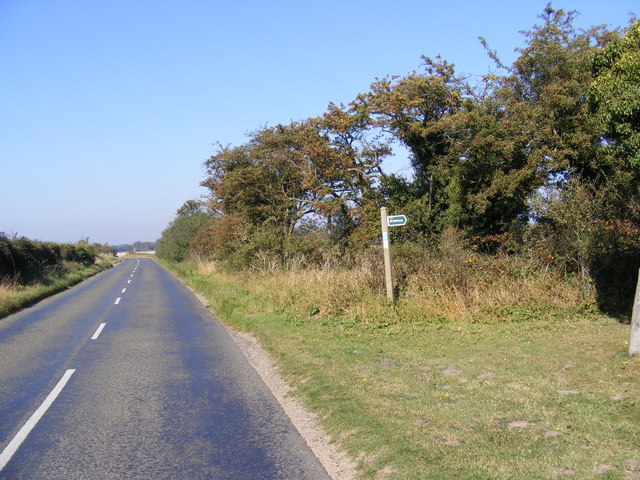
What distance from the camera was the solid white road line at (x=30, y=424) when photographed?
4688 millimetres

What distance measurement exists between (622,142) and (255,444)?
664 cm

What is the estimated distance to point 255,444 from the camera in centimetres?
485

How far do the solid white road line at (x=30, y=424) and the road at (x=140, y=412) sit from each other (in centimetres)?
1

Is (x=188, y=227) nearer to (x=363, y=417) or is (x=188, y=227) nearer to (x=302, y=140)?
(x=302, y=140)

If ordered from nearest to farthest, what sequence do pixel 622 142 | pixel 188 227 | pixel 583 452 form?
pixel 583 452
pixel 622 142
pixel 188 227

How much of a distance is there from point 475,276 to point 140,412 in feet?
26.9

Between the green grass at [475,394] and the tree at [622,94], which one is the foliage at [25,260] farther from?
the tree at [622,94]

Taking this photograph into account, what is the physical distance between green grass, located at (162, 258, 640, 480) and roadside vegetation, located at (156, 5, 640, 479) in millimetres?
27

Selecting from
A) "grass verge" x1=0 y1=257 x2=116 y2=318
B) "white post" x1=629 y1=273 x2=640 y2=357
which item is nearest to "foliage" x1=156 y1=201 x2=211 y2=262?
"grass verge" x1=0 y1=257 x2=116 y2=318

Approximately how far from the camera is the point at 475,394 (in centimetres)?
564

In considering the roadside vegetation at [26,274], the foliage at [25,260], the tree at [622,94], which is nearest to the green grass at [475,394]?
the tree at [622,94]

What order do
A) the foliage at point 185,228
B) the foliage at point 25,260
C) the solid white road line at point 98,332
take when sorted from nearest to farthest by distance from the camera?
the solid white road line at point 98,332 < the foliage at point 25,260 < the foliage at point 185,228

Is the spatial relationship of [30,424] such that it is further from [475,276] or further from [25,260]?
[25,260]

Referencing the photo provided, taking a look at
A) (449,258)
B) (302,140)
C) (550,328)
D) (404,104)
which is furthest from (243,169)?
(550,328)
